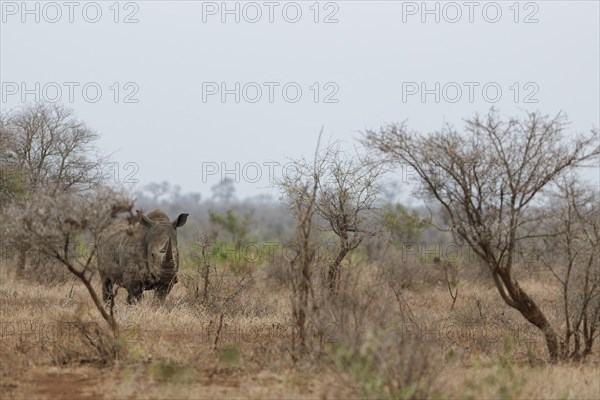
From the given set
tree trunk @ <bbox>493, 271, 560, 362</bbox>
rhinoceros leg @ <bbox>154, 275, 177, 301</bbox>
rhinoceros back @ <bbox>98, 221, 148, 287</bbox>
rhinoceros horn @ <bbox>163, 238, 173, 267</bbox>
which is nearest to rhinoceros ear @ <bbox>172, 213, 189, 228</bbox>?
rhinoceros back @ <bbox>98, 221, 148, 287</bbox>

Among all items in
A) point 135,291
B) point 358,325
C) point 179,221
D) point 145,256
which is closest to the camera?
point 358,325

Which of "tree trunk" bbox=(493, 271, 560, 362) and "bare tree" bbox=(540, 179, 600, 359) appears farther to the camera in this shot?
"tree trunk" bbox=(493, 271, 560, 362)

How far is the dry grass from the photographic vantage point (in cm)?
788

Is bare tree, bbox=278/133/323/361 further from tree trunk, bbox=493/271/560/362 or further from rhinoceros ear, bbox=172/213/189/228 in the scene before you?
rhinoceros ear, bbox=172/213/189/228

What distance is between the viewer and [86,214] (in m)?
9.23

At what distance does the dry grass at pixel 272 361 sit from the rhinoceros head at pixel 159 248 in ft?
4.02

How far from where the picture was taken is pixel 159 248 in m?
14.7

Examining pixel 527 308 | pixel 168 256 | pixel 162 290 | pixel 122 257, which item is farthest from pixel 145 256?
pixel 527 308

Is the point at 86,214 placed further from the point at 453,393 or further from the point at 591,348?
the point at 591,348

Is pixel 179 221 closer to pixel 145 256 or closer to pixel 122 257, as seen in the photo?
pixel 145 256

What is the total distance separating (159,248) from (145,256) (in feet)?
1.61

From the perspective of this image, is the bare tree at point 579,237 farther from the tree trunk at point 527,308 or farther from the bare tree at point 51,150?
the bare tree at point 51,150

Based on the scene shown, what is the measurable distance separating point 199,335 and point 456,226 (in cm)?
398

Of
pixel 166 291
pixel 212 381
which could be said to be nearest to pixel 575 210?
pixel 212 381
